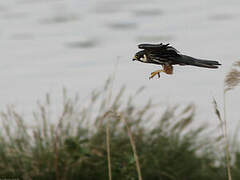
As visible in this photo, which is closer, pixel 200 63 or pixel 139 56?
pixel 200 63

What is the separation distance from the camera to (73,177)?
5.37 meters

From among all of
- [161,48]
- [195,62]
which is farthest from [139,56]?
[195,62]

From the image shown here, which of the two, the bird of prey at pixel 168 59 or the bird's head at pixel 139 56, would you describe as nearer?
the bird of prey at pixel 168 59

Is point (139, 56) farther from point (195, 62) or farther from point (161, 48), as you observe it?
point (195, 62)

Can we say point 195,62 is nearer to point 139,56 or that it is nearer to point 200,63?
point 200,63

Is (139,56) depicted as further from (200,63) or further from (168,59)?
(200,63)

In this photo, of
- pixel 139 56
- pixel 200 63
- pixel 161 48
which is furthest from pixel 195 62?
pixel 139 56

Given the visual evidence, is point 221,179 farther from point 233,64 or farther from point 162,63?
point 162,63

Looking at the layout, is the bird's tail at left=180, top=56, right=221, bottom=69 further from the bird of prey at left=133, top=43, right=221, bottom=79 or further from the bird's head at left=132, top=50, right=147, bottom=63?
the bird's head at left=132, top=50, right=147, bottom=63

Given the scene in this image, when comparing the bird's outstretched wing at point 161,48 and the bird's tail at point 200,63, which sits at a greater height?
the bird's outstretched wing at point 161,48

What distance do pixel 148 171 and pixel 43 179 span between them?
120 cm

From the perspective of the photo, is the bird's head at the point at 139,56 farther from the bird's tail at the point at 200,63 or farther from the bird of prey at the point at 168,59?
the bird's tail at the point at 200,63

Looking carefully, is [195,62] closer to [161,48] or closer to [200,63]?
[200,63]

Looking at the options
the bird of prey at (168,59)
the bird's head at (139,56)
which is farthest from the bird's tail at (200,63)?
the bird's head at (139,56)
